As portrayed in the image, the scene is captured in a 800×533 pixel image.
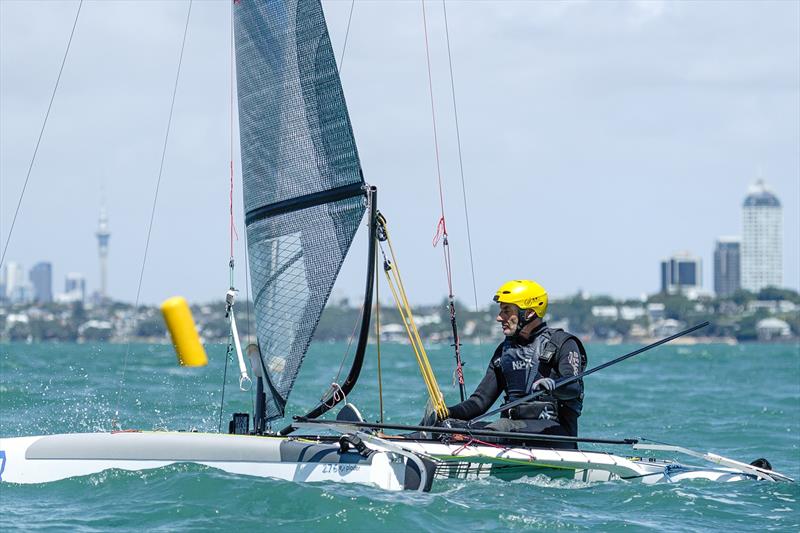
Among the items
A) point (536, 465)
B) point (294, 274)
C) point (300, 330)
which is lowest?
point (536, 465)

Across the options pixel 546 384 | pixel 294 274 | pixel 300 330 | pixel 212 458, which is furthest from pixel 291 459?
pixel 546 384

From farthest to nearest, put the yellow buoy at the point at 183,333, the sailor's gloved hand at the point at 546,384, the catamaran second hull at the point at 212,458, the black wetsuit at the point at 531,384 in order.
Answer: the yellow buoy at the point at 183,333
the black wetsuit at the point at 531,384
the sailor's gloved hand at the point at 546,384
the catamaran second hull at the point at 212,458

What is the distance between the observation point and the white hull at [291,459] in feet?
25.5

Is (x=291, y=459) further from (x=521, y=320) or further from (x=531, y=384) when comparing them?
(x=521, y=320)

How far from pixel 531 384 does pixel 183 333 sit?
8.03ft

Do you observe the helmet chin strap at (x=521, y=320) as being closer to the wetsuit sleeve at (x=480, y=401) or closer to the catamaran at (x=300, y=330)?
the wetsuit sleeve at (x=480, y=401)

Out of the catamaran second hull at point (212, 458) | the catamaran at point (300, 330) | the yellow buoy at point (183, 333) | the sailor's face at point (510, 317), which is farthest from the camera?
the yellow buoy at point (183, 333)

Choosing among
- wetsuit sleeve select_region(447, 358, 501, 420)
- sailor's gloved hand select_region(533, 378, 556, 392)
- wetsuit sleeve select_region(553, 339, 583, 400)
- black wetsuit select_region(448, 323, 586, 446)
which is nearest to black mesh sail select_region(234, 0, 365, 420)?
wetsuit sleeve select_region(447, 358, 501, 420)

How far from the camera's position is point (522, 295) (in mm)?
8758

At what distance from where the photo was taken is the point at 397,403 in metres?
16.7

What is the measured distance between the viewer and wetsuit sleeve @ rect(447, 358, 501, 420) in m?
8.69

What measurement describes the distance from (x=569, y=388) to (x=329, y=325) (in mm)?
104446

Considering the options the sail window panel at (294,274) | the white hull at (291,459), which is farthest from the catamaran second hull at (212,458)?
the sail window panel at (294,274)

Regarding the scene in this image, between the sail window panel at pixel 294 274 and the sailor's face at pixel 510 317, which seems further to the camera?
the sailor's face at pixel 510 317
